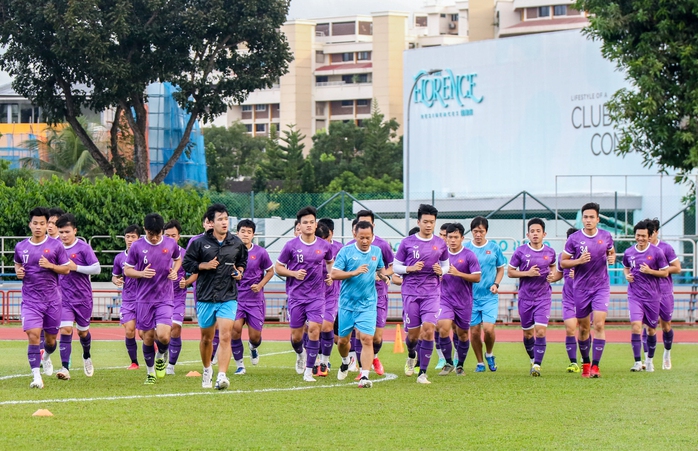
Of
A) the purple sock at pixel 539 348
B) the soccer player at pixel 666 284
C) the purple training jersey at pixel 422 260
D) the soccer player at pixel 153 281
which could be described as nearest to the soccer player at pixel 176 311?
the soccer player at pixel 153 281

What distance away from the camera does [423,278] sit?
14688 mm

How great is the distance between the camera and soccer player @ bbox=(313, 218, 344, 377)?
15570mm

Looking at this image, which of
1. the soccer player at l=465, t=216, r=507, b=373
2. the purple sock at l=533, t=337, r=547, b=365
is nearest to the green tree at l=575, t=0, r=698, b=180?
the soccer player at l=465, t=216, r=507, b=373

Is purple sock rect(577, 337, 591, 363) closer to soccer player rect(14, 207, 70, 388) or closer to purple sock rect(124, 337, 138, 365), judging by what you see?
purple sock rect(124, 337, 138, 365)

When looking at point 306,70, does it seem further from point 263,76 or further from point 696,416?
point 696,416

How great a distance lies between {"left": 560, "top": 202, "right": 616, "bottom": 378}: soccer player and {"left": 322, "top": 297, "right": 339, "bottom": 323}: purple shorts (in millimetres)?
3197

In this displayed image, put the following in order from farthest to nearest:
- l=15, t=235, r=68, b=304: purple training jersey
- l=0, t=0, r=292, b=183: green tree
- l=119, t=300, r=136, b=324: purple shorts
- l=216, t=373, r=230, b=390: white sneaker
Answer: l=0, t=0, r=292, b=183: green tree, l=119, t=300, r=136, b=324: purple shorts, l=15, t=235, r=68, b=304: purple training jersey, l=216, t=373, r=230, b=390: white sneaker

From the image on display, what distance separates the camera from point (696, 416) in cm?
1125

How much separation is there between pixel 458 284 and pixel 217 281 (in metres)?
4.03

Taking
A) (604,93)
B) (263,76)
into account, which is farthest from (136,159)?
(604,93)

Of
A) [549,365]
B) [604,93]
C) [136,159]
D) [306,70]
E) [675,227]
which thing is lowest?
[549,365]

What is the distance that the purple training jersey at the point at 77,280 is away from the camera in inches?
605

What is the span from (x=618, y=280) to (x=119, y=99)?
737 inches

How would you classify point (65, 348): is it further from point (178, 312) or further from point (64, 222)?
point (178, 312)
